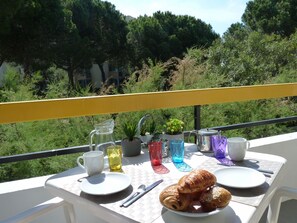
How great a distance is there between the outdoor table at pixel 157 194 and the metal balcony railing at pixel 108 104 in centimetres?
45

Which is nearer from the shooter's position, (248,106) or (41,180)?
(41,180)

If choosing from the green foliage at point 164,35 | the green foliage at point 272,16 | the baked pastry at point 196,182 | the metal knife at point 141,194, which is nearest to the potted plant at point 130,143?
the metal knife at point 141,194

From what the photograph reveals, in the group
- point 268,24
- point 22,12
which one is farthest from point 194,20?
point 22,12

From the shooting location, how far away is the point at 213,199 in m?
0.90

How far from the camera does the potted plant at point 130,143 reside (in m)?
1.52

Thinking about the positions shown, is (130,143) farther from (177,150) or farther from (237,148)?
(237,148)

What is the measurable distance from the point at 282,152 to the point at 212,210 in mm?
1689

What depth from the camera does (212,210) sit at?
89 centimetres

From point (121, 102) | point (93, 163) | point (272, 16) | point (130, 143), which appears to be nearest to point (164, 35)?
point (272, 16)

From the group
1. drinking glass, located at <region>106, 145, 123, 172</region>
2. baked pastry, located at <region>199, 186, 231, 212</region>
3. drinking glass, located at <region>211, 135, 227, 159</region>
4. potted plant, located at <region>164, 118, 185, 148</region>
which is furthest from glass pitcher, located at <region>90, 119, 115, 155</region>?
baked pastry, located at <region>199, 186, 231, 212</region>

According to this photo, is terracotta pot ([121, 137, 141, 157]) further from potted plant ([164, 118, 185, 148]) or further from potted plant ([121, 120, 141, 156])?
potted plant ([164, 118, 185, 148])

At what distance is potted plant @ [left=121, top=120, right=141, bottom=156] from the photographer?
1522 mm

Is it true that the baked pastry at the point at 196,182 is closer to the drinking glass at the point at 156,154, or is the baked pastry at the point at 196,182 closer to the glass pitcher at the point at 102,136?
the drinking glass at the point at 156,154

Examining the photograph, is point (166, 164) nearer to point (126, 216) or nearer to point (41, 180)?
point (126, 216)
